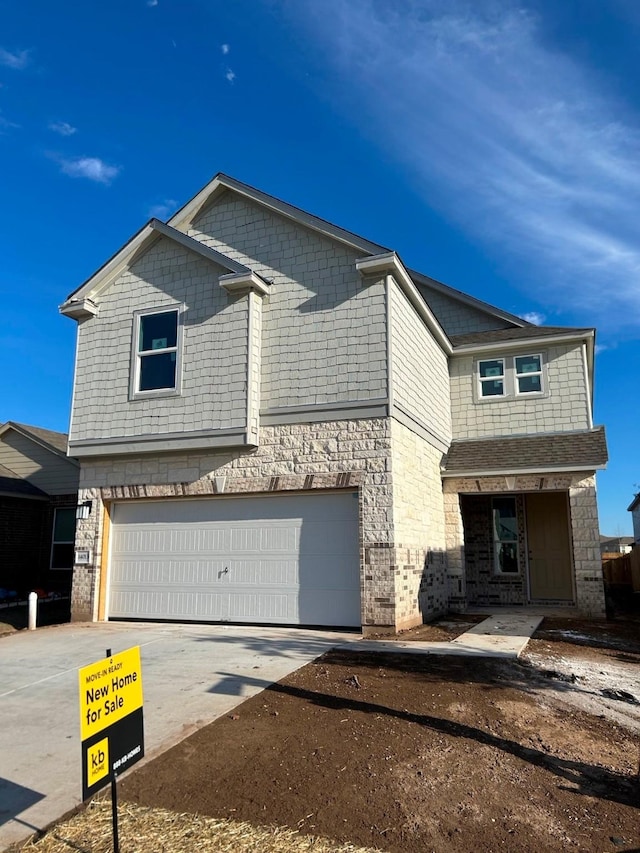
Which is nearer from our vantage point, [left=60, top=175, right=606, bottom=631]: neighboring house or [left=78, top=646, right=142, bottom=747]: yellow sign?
[left=78, top=646, right=142, bottom=747]: yellow sign

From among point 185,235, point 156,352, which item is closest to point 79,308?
point 156,352

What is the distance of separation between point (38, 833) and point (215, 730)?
1918mm

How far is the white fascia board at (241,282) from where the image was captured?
468 inches

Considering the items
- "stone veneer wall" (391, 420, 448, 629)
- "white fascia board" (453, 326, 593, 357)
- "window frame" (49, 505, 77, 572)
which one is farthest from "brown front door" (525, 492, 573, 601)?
"window frame" (49, 505, 77, 572)

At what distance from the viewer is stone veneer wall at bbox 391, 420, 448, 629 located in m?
10.9

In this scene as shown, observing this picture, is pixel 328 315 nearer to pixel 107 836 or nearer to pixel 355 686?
pixel 355 686

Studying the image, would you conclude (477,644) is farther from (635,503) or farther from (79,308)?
(635,503)

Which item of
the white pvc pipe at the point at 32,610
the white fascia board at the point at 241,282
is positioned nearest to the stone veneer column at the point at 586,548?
the white fascia board at the point at 241,282

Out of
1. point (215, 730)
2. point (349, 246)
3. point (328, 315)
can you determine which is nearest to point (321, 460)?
point (328, 315)

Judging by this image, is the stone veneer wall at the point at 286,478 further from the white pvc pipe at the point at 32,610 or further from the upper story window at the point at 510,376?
the upper story window at the point at 510,376

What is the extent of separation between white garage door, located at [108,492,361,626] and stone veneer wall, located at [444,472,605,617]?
432 centimetres

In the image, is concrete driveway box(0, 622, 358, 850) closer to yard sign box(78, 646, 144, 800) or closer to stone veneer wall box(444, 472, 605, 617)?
yard sign box(78, 646, 144, 800)

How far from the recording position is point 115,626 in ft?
38.7

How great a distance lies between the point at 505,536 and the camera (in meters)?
15.9
